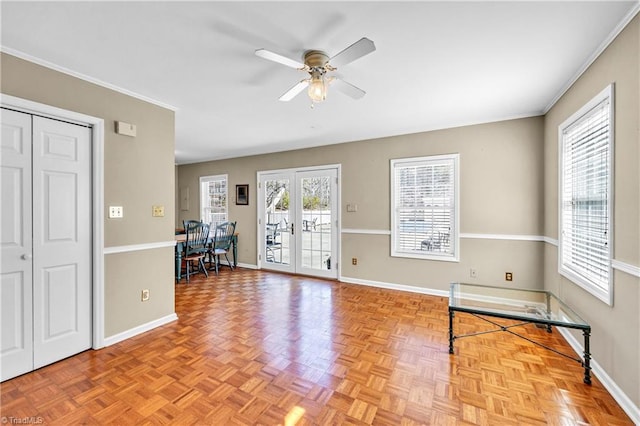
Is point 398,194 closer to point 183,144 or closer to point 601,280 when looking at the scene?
point 601,280

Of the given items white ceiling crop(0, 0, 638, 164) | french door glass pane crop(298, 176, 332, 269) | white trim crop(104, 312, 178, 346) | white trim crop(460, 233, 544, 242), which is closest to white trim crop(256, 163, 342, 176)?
french door glass pane crop(298, 176, 332, 269)

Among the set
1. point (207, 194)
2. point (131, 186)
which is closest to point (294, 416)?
point (131, 186)

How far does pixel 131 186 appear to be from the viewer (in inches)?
106

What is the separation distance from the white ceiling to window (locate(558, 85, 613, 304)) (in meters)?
0.45

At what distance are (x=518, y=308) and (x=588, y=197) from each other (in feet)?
3.54

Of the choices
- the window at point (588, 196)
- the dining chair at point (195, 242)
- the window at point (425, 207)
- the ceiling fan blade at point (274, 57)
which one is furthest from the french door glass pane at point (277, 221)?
the window at point (588, 196)

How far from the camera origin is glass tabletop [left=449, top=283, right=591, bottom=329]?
7.22 feet

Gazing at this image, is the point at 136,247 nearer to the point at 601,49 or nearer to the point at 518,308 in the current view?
the point at 518,308

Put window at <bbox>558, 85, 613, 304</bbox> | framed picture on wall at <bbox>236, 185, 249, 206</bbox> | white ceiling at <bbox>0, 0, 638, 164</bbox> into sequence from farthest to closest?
framed picture on wall at <bbox>236, 185, 249, 206</bbox> → window at <bbox>558, 85, 613, 304</bbox> → white ceiling at <bbox>0, 0, 638, 164</bbox>

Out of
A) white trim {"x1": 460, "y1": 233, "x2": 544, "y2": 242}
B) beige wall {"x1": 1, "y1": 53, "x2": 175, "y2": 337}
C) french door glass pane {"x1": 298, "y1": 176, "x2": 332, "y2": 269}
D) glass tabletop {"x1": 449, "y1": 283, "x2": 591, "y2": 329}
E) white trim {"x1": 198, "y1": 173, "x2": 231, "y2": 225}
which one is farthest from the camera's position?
white trim {"x1": 198, "y1": 173, "x2": 231, "y2": 225}

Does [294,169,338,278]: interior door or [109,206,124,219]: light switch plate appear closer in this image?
[109,206,124,219]: light switch plate

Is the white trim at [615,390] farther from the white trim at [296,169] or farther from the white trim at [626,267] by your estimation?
the white trim at [296,169]

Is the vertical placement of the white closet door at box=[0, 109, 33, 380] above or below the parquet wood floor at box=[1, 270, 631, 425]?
above

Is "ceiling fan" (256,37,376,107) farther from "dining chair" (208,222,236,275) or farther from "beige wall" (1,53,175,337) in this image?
"dining chair" (208,222,236,275)
